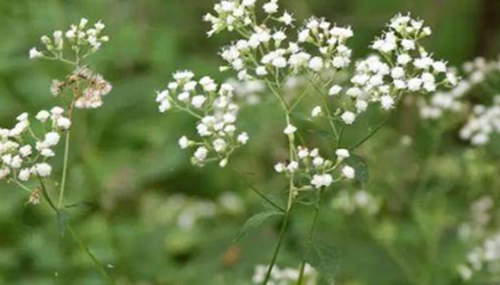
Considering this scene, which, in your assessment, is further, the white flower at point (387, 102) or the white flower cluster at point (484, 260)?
the white flower cluster at point (484, 260)

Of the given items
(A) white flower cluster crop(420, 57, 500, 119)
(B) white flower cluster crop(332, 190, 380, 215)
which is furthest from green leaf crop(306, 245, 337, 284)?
(B) white flower cluster crop(332, 190, 380, 215)

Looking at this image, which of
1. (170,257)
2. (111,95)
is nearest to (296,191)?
(111,95)

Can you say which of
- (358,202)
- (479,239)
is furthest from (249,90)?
(479,239)

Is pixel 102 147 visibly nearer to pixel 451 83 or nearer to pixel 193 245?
pixel 193 245

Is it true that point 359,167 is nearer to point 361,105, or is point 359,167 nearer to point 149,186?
point 361,105

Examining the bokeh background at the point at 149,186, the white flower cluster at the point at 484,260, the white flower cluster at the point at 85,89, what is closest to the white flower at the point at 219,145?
the white flower cluster at the point at 85,89

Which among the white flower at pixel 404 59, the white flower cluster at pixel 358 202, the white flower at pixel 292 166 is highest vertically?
the white flower cluster at pixel 358 202

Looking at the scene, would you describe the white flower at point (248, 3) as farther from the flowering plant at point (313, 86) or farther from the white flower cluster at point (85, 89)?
the white flower cluster at point (85, 89)
